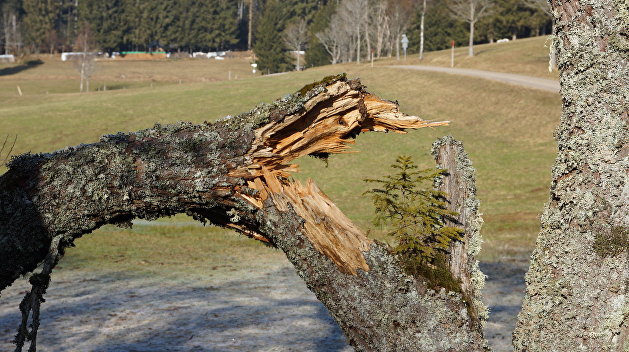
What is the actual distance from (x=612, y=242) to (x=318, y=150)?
1.97 meters

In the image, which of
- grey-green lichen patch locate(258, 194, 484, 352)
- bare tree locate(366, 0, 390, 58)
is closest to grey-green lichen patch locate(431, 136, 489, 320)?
grey-green lichen patch locate(258, 194, 484, 352)

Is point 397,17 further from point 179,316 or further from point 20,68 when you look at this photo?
point 179,316

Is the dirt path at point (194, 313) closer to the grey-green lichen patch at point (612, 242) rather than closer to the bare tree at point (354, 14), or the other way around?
the grey-green lichen patch at point (612, 242)

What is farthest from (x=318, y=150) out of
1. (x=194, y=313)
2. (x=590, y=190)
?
(x=194, y=313)

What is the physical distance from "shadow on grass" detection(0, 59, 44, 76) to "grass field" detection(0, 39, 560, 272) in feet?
128

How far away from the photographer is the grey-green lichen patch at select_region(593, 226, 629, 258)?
4598 millimetres

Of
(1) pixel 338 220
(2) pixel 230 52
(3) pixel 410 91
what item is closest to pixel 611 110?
(1) pixel 338 220

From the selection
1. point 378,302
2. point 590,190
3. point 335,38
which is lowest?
point 378,302

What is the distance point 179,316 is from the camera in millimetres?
13047

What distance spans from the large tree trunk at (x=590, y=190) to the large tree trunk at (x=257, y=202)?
637mm

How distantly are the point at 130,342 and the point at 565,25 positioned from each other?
8911 millimetres

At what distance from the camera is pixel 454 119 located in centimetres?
4119

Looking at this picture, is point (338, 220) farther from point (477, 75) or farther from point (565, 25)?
point (477, 75)

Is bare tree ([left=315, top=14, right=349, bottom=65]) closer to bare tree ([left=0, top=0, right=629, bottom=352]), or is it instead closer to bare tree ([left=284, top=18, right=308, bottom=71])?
bare tree ([left=284, top=18, right=308, bottom=71])
